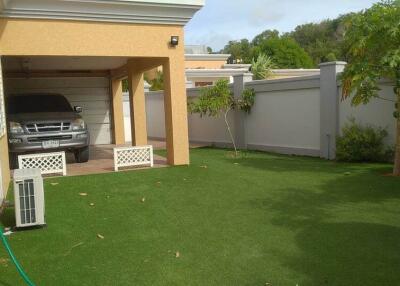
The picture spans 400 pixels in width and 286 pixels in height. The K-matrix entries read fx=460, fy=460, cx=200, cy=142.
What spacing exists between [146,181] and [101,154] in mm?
5504

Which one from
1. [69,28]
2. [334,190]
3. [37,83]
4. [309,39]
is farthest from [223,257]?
[309,39]

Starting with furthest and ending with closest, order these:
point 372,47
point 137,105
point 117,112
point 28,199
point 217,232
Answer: point 117,112 → point 137,105 → point 372,47 → point 28,199 → point 217,232

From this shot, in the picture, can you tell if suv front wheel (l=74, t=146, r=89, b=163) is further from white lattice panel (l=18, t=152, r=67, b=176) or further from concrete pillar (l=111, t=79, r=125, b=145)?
concrete pillar (l=111, t=79, r=125, b=145)

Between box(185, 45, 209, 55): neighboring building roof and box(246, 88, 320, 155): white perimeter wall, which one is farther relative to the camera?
box(185, 45, 209, 55): neighboring building roof

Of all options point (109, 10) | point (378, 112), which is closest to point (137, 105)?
point (109, 10)

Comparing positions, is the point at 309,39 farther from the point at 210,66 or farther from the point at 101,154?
the point at 101,154

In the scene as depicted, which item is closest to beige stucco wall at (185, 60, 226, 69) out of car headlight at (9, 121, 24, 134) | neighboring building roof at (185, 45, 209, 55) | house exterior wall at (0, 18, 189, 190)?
neighboring building roof at (185, 45, 209, 55)

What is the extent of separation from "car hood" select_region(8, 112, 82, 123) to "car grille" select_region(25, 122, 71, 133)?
0.33ft

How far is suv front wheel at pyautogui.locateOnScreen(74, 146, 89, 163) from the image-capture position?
38.9 ft

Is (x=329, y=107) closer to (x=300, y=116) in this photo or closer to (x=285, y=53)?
(x=300, y=116)

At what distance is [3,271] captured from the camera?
466cm

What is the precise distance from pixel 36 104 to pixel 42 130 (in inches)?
69.7

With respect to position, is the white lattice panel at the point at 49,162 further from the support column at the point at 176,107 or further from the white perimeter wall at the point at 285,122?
the white perimeter wall at the point at 285,122

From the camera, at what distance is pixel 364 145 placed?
432 inches
